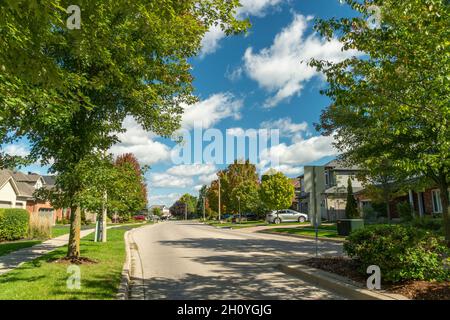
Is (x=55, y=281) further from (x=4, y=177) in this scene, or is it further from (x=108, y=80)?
(x=4, y=177)

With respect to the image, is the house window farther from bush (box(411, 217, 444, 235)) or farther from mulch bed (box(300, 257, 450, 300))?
mulch bed (box(300, 257, 450, 300))

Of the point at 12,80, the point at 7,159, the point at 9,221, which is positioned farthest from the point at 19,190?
the point at 12,80

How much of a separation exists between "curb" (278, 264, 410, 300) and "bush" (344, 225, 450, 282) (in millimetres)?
556

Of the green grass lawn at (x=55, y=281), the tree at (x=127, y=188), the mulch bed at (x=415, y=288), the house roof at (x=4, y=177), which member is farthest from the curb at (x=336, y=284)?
the house roof at (x=4, y=177)

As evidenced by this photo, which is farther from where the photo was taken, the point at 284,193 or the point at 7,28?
the point at 284,193

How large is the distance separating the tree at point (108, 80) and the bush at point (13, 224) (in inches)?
435

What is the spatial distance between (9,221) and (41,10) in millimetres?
18685

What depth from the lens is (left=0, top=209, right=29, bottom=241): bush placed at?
1991cm

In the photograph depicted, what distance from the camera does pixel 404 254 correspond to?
6.91m

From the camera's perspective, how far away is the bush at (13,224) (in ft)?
65.3

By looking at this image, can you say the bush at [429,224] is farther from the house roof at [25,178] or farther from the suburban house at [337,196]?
the house roof at [25,178]

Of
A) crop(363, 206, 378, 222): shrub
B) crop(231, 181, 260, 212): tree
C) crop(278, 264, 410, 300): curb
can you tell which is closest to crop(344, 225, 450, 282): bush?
crop(278, 264, 410, 300): curb

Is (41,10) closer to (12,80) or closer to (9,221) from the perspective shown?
(12,80)

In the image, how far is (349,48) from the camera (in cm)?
816
